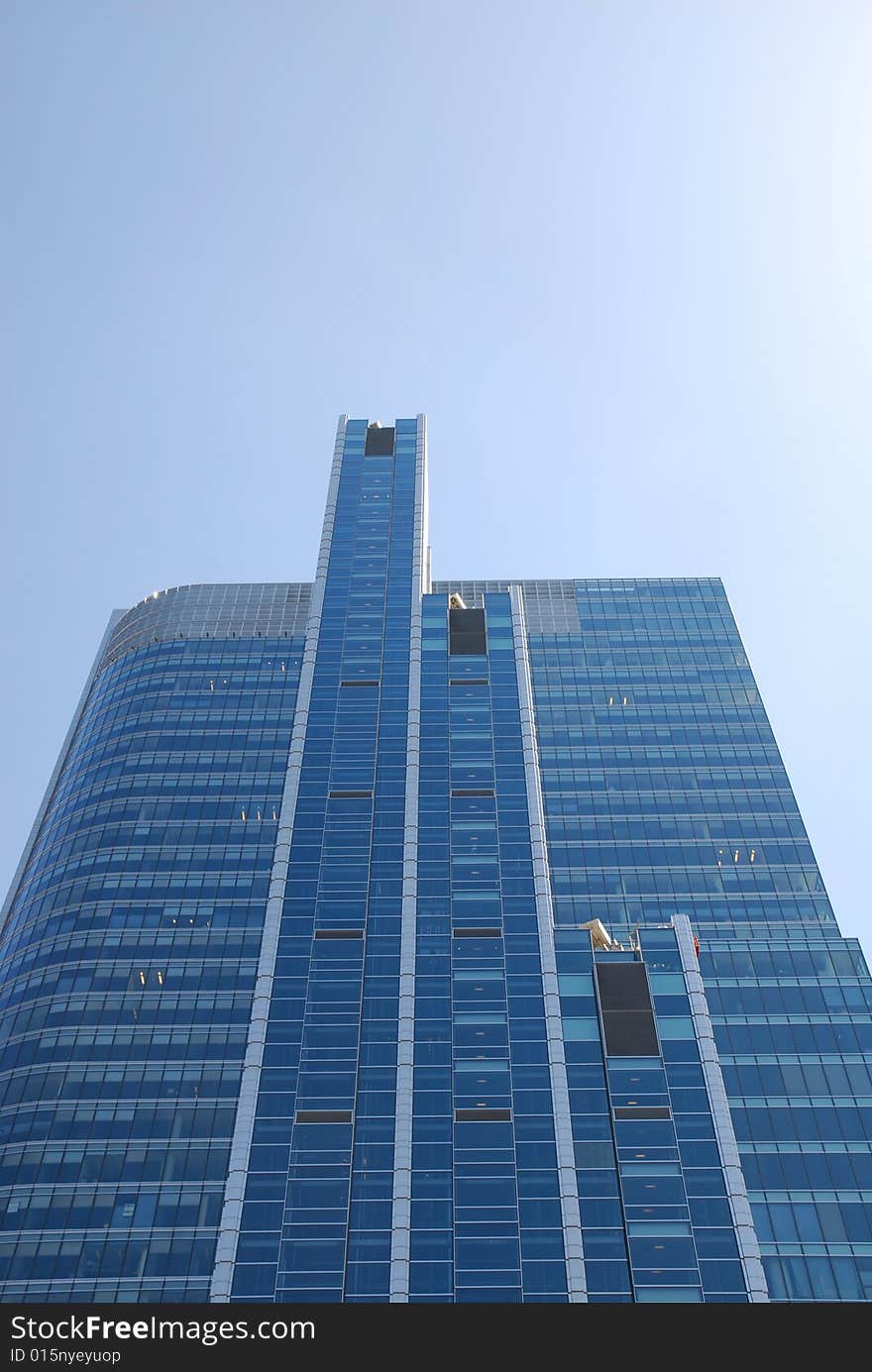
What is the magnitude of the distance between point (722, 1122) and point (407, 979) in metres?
29.6

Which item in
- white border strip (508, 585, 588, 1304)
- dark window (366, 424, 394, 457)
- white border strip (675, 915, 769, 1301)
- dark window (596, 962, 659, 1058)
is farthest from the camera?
dark window (366, 424, 394, 457)

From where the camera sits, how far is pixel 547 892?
10700 centimetres

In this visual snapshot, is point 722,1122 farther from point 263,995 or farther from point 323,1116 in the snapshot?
point 263,995

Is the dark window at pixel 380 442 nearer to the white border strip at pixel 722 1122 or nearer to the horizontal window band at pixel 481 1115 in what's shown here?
the white border strip at pixel 722 1122

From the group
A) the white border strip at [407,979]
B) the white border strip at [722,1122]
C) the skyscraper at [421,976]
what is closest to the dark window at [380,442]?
the skyscraper at [421,976]

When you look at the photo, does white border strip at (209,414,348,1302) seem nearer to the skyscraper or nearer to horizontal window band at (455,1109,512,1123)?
the skyscraper

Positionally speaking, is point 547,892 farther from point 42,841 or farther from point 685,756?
point 42,841

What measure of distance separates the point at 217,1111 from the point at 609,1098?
1532 inches

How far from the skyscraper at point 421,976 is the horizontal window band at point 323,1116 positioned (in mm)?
252

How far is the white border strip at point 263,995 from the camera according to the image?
78.8m

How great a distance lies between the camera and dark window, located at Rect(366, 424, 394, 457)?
169625mm

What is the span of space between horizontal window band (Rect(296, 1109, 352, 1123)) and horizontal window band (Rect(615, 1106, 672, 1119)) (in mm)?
22048

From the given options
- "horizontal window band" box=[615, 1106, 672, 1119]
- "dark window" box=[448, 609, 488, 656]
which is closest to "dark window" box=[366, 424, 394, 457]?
"dark window" box=[448, 609, 488, 656]

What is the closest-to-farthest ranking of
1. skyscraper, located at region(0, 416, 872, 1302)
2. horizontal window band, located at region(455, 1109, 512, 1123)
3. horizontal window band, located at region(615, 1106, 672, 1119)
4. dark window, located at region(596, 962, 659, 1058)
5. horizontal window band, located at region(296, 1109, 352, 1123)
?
1. skyscraper, located at region(0, 416, 872, 1302)
2. horizontal window band, located at region(615, 1106, 672, 1119)
3. horizontal window band, located at region(455, 1109, 512, 1123)
4. horizontal window band, located at region(296, 1109, 352, 1123)
5. dark window, located at region(596, 962, 659, 1058)
